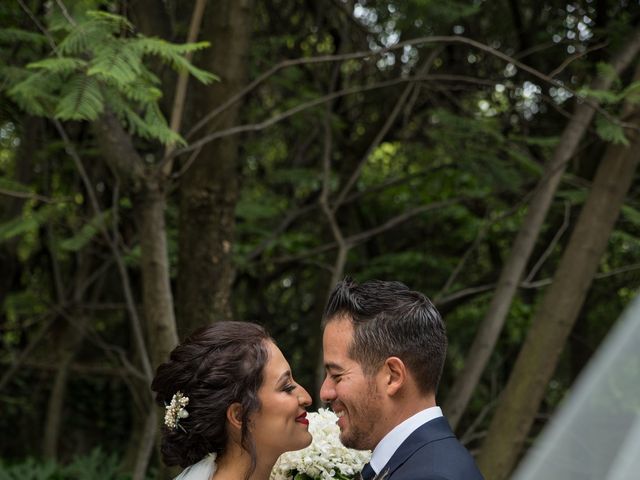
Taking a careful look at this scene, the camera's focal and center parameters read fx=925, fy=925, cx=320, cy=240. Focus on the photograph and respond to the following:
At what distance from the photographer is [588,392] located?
77 centimetres

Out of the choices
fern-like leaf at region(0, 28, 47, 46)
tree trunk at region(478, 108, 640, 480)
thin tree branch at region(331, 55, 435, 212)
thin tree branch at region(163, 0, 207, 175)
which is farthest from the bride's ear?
thin tree branch at region(331, 55, 435, 212)

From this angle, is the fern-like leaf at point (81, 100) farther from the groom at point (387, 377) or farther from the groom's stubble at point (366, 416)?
the groom's stubble at point (366, 416)

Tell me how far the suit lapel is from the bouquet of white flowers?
530 millimetres

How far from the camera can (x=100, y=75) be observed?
12.6 ft

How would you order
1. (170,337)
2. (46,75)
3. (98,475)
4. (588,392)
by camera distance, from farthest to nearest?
(98,475) → (170,337) → (46,75) → (588,392)

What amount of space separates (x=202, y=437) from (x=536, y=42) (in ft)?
22.6

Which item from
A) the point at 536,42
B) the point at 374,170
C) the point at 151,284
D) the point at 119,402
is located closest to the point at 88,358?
the point at 119,402

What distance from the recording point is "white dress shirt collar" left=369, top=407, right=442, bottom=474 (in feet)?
9.34

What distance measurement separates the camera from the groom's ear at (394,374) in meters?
2.88

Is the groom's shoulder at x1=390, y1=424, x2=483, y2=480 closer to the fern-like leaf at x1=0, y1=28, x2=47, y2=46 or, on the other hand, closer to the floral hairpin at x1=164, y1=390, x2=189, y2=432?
the floral hairpin at x1=164, y1=390, x2=189, y2=432

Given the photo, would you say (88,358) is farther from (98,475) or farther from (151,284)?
→ (151,284)

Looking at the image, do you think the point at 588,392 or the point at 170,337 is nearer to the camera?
the point at 588,392

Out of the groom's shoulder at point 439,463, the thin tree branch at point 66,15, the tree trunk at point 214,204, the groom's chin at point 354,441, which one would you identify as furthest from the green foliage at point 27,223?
the groom's shoulder at point 439,463

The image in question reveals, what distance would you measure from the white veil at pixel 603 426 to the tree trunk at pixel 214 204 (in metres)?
4.60
